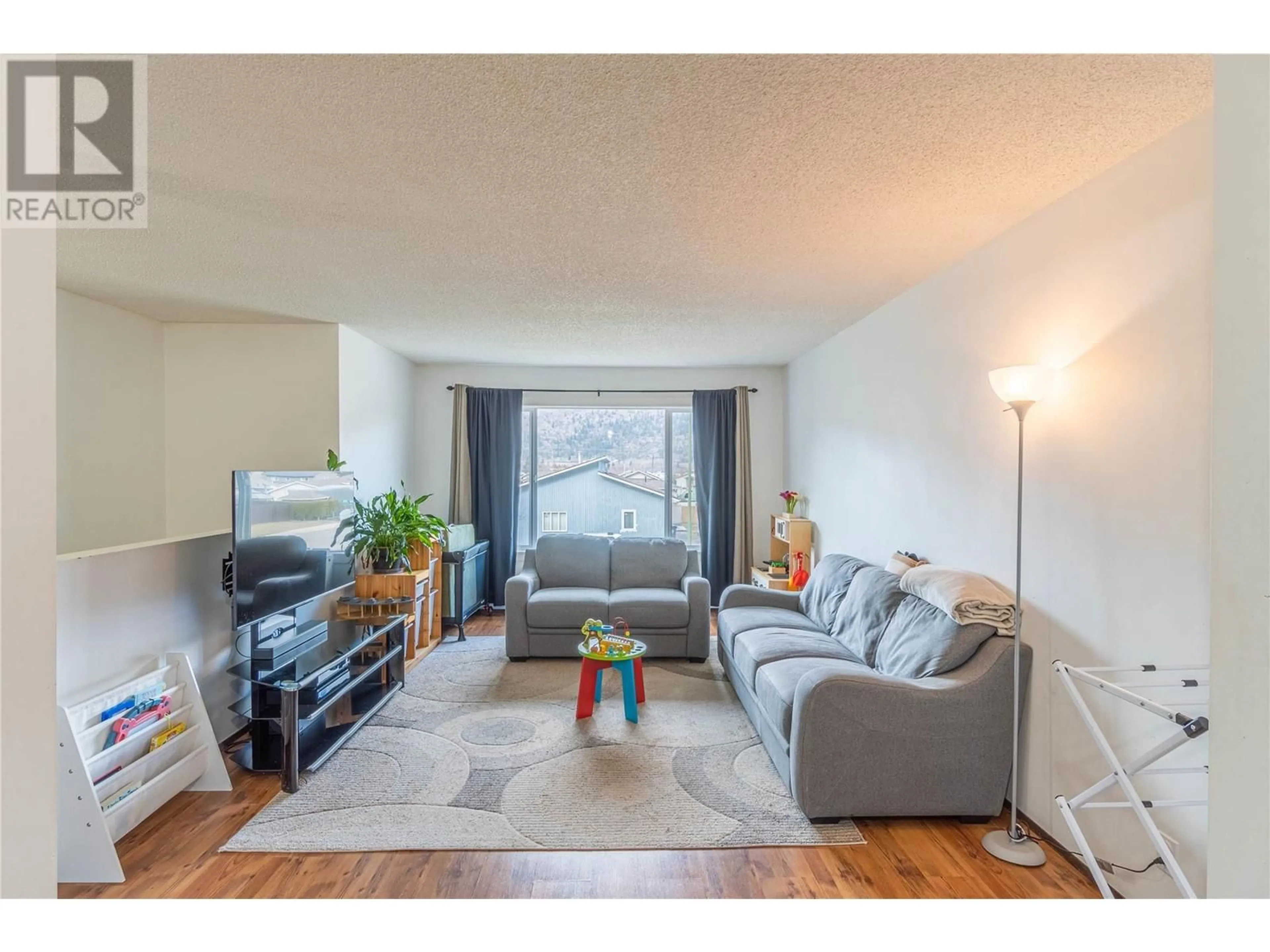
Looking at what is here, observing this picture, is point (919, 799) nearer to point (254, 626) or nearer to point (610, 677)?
point (610, 677)

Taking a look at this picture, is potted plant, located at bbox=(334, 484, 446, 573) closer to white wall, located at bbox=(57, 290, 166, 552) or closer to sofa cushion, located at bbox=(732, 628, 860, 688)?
white wall, located at bbox=(57, 290, 166, 552)

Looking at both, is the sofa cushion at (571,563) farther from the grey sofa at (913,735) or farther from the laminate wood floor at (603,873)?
the laminate wood floor at (603,873)

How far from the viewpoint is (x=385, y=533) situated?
4.10m

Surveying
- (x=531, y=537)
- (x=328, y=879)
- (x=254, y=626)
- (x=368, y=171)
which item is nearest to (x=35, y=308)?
(x=368, y=171)

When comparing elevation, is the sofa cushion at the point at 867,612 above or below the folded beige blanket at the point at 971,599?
below

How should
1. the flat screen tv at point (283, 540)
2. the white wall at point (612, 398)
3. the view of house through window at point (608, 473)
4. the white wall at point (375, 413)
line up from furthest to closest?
1. the view of house through window at point (608, 473)
2. the white wall at point (612, 398)
3. the white wall at point (375, 413)
4. the flat screen tv at point (283, 540)

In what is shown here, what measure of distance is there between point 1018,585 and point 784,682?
3.42ft

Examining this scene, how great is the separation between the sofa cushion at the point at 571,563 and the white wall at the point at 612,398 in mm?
Result: 1521

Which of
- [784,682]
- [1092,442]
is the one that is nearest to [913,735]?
[784,682]

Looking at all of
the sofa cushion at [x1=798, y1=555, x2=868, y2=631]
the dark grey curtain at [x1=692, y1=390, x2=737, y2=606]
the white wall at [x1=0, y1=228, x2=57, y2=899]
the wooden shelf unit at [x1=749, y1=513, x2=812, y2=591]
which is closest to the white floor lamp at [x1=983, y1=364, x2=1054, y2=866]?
the sofa cushion at [x1=798, y1=555, x2=868, y2=631]

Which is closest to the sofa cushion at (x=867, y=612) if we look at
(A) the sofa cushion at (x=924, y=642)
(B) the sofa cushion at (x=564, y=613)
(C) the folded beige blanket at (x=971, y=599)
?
(A) the sofa cushion at (x=924, y=642)

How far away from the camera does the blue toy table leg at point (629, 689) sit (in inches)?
131

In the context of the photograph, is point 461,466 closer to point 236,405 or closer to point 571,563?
point 571,563

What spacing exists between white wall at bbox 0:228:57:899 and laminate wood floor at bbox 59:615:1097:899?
1.45m
